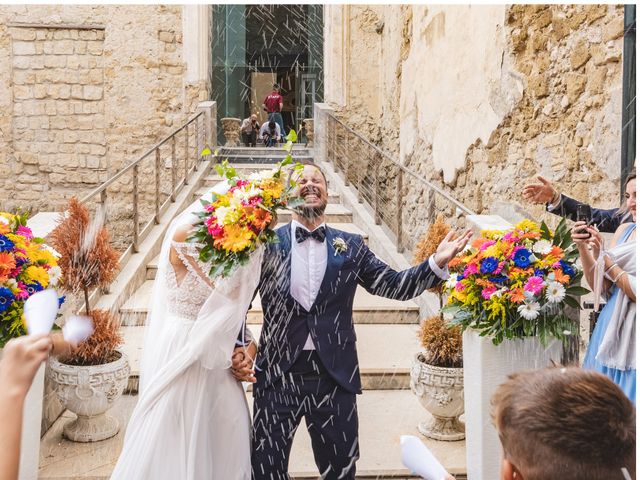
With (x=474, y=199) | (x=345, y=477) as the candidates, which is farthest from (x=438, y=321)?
(x=474, y=199)

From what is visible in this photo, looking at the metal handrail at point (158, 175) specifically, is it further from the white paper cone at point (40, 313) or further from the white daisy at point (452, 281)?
the white paper cone at point (40, 313)

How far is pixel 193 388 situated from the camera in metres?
3.18

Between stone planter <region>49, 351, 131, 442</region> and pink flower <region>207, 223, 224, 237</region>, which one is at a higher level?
pink flower <region>207, 223, 224, 237</region>

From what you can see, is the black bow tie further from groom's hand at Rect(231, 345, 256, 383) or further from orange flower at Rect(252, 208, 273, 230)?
groom's hand at Rect(231, 345, 256, 383)

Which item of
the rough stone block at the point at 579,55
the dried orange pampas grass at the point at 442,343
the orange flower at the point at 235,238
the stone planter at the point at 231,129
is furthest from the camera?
the stone planter at the point at 231,129

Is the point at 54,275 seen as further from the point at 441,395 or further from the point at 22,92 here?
the point at 22,92

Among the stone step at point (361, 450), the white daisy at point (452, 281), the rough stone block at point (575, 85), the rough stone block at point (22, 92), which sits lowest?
the stone step at point (361, 450)

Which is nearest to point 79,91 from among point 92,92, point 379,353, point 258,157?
point 92,92

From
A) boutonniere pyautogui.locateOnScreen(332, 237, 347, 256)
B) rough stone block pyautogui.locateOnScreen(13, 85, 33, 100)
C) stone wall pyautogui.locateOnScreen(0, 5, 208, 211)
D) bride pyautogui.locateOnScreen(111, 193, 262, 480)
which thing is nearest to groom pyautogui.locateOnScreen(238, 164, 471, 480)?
boutonniere pyautogui.locateOnScreen(332, 237, 347, 256)

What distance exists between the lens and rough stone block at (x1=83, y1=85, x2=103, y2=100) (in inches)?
477

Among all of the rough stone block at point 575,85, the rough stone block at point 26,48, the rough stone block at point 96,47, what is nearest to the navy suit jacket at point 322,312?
the rough stone block at point 575,85

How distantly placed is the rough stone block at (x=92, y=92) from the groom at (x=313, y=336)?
9.77 meters

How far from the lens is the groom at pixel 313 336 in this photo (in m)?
3.19

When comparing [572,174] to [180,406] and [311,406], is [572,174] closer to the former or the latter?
[311,406]
